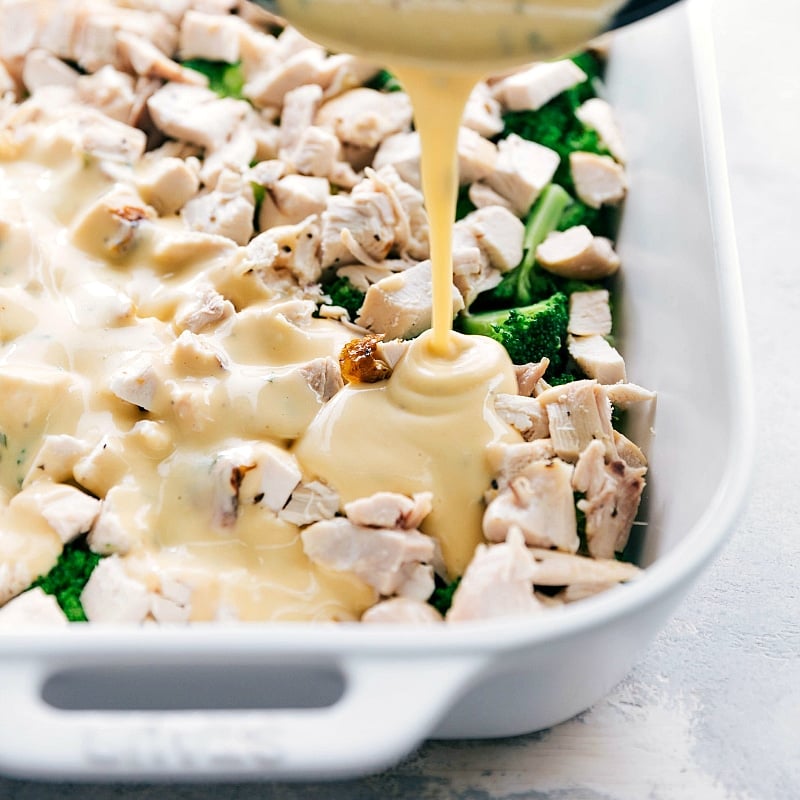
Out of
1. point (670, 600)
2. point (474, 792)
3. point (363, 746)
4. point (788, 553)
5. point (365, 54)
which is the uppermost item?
point (365, 54)

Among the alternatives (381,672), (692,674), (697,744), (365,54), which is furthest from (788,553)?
(365,54)

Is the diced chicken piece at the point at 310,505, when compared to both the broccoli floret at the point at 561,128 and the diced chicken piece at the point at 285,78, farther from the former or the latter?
the diced chicken piece at the point at 285,78

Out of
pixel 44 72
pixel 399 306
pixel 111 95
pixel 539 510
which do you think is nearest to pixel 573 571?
pixel 539 510

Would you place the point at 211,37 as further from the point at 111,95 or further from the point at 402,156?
the point at 402,156

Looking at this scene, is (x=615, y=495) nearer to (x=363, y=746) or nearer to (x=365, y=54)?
(x=363, y=746)

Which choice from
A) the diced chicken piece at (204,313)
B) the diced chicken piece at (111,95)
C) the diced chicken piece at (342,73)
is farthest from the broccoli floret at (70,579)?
the diced chicken piece at (342,73)

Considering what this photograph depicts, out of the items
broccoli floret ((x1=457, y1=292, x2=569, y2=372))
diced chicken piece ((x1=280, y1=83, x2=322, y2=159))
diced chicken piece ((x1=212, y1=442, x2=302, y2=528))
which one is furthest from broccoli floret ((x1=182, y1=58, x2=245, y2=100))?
diced chicken piece ((x1=212, y1=442, x2=302, y2=528))

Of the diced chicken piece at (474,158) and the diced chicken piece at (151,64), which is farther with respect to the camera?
the diced chicken piece at (151,64)
